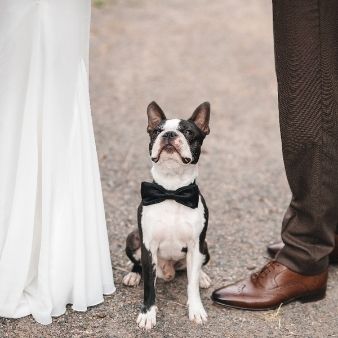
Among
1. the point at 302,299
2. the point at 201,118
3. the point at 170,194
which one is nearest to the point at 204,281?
the point at 302,299

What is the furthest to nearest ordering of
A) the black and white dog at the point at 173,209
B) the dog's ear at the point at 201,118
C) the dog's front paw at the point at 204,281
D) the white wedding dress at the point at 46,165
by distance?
the dog's front paw at the point at 204,281, the dog's ear at the point at 201,118, the black and white dog at the point at 173,209, the white wedding dress at the point at 46,165

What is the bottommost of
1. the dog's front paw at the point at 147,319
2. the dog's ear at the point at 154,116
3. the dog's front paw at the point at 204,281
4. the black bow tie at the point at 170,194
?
the dog's front paw at the point at 147,319

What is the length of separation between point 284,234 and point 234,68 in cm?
582

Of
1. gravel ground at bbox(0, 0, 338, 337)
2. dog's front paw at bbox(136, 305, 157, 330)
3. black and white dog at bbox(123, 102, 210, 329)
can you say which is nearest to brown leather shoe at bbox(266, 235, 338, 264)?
gravel ground at bbox(0, 0, 338, 337)

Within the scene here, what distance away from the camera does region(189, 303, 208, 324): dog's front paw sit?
389 cm

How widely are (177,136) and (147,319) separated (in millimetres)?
1049

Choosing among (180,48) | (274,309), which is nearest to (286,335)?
(274,309)

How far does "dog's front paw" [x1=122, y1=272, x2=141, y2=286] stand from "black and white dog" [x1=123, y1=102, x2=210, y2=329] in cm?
38

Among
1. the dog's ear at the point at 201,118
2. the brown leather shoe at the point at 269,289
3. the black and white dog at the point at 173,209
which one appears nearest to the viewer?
the black and white dog at the point at 173,209

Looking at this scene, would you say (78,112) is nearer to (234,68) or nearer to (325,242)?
(325,242)

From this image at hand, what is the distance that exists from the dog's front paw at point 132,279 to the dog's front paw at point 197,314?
1.59 feet

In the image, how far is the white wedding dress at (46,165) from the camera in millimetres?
3619

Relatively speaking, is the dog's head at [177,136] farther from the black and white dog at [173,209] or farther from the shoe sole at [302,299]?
the shoe sole at [302,299]

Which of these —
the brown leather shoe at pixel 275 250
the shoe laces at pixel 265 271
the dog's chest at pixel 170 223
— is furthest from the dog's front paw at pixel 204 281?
the brown leather shoe at pixel 275 250
